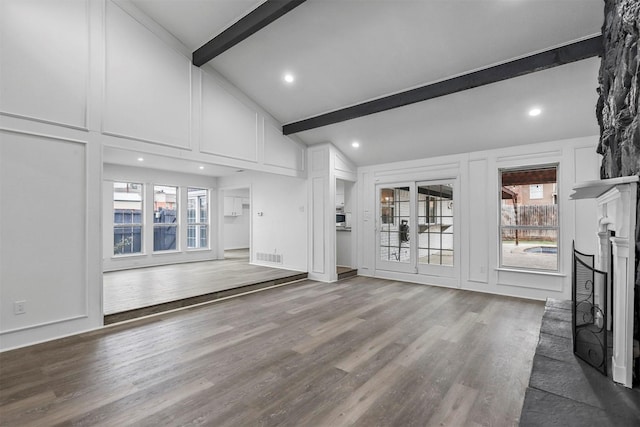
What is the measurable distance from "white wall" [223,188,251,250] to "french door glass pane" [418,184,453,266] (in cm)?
668

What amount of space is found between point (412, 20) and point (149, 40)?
347 centimetres

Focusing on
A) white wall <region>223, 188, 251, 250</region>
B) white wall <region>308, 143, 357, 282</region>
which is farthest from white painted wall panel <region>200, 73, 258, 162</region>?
white wall <region>223, 188, 251, 250</region>

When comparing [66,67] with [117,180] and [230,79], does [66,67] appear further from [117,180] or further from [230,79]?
[117,180]

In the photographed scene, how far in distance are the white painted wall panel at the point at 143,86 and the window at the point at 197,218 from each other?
4.58 m

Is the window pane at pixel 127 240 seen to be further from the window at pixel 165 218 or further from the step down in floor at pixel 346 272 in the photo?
the step down in floor at pixel 346 272

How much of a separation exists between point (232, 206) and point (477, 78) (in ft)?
29.1

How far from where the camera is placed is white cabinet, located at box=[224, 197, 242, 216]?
1077 cm

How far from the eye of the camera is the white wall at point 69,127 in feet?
9.96

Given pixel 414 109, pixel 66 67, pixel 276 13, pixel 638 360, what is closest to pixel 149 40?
pixel 66 67

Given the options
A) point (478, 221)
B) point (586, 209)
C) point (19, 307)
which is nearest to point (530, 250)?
point (478, 221)

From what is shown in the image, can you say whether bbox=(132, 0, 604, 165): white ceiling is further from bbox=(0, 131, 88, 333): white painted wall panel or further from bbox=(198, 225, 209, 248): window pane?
bbox=(198, 225, 209, 248): window pane

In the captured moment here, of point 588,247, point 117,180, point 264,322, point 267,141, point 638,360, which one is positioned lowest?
point 264,322

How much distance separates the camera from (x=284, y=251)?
276 inches

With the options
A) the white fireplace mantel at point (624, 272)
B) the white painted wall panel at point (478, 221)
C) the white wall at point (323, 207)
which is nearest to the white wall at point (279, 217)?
the white wall at point (323, 207)
